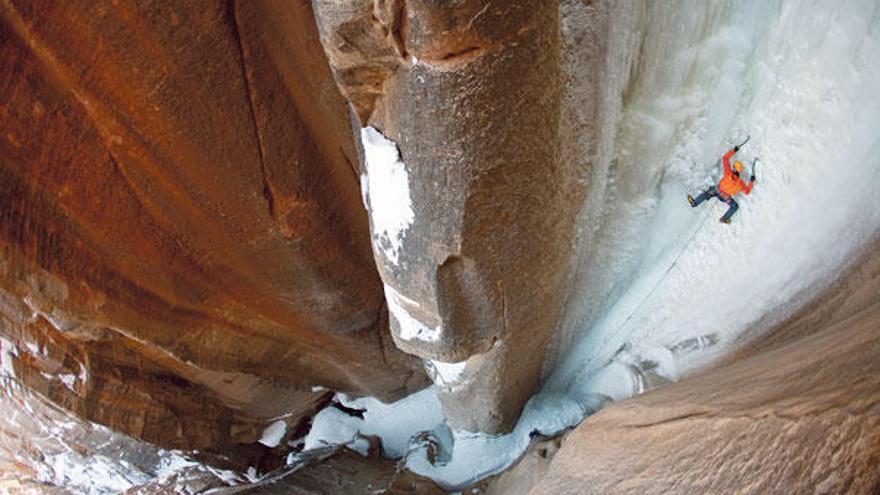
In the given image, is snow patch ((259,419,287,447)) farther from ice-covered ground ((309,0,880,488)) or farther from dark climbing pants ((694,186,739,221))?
dark climbing pants ((694,186,739,221))

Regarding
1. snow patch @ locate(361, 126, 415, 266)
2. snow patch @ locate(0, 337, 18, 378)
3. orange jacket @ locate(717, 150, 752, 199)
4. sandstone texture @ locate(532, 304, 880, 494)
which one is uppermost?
orange jacket @ locate(717, 150, 752, 199)

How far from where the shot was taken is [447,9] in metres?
0.79

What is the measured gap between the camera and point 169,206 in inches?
53.2

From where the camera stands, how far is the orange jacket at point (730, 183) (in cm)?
118

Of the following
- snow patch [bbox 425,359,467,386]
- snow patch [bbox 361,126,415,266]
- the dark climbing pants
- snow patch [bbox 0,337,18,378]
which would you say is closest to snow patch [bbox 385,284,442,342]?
snow patch [bbox 361,126,415,266]

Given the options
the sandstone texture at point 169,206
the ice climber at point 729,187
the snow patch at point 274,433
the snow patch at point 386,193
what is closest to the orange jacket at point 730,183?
the ice climber at point 729,187

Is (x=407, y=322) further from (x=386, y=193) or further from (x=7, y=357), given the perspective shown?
(x=7, y=357)

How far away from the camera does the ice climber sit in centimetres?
118

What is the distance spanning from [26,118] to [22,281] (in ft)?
1.10

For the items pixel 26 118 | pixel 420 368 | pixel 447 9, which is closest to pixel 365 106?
pixel 447 9

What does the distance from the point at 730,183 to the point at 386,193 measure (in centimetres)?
68

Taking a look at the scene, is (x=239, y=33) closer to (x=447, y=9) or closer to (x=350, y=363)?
(x=447, y=9)

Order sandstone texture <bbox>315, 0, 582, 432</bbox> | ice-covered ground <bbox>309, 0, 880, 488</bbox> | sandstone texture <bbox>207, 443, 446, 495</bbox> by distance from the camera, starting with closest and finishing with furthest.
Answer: sandstone texture <bbox>315, 0, 582, 432</bbox>, ice-covered ground <bbox>309, 0, 880, 488</bbox>, sandstone texture <bbox>207, 443, 446, 495</bbox>

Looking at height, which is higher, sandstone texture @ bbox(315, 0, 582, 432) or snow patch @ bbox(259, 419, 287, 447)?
snow patch @ bbox(259, 419, 287, 447)
